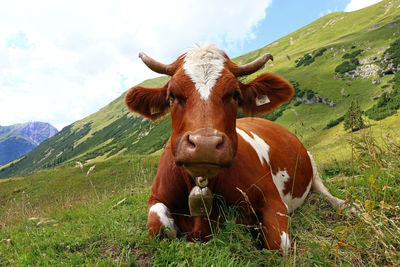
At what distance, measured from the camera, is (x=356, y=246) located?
7.73ft

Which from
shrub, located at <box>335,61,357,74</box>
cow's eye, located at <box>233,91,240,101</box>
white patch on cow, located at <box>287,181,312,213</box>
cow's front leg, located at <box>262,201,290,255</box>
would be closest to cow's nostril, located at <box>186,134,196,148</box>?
cow's eye, located at <box>233,91,240,101</box>

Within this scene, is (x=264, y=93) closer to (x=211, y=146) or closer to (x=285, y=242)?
(x=211, y=146)

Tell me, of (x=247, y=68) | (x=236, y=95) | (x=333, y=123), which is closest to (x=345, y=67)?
(x=333, y=123)

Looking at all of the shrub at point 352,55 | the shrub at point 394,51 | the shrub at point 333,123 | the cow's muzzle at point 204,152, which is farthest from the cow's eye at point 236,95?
the shrub at point 352,55

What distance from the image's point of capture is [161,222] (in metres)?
3.06

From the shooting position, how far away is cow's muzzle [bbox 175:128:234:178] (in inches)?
86.8

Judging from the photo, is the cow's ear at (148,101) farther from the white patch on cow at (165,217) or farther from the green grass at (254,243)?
the green grass at (254,243)

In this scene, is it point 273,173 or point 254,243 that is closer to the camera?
point 254,243

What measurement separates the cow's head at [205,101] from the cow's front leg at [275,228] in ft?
3.19

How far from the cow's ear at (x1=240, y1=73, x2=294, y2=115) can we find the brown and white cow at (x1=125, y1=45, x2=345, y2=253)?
13 mm

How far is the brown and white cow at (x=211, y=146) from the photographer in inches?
92.7

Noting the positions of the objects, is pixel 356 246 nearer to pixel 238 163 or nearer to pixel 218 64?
pixel 238 163

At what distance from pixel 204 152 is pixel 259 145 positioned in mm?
2268

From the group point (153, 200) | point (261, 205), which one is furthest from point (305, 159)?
point (153, 200)
